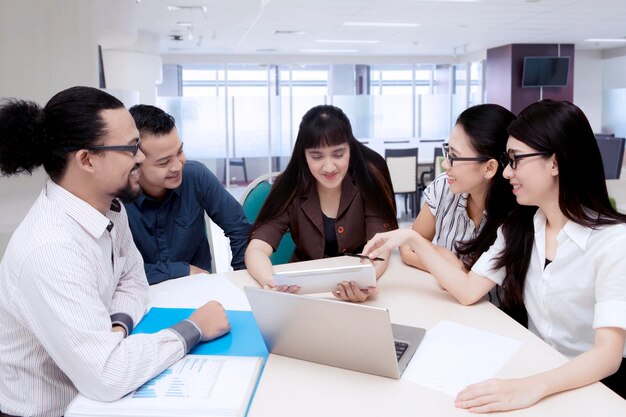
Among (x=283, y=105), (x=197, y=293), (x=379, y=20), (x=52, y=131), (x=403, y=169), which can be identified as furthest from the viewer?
(x=283, y=105)

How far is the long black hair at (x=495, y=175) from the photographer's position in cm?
205

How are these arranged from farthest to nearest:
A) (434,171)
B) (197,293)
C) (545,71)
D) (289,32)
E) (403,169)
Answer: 1. (545,71)
2. (289,32)
3. (434,171)
4. (403,169)
5. (197,293)

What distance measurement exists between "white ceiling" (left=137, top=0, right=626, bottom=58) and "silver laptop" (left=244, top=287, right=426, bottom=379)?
606 cm

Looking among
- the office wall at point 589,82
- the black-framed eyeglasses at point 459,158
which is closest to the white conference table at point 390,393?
the black-framed eyeglasses at point 459,158

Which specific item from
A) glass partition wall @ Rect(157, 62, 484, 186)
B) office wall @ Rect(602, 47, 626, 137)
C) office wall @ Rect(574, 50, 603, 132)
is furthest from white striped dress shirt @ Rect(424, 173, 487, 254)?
office wall @ Rect(602, 47, 626, 137)

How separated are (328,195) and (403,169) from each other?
18.1 ft

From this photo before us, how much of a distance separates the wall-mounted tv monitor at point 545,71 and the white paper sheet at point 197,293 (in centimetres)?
1053

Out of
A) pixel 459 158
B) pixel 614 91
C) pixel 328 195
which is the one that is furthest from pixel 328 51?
pixel 459 158

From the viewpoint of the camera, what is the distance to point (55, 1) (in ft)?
12.1

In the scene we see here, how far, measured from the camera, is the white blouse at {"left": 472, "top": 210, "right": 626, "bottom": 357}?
58.0 inches

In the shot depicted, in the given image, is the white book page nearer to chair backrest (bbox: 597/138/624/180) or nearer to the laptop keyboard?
the laptop keyboard

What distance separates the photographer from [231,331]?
164 cm

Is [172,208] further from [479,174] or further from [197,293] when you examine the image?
[479,174]

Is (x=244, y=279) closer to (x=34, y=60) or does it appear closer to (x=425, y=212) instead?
(x=425, y=212)
